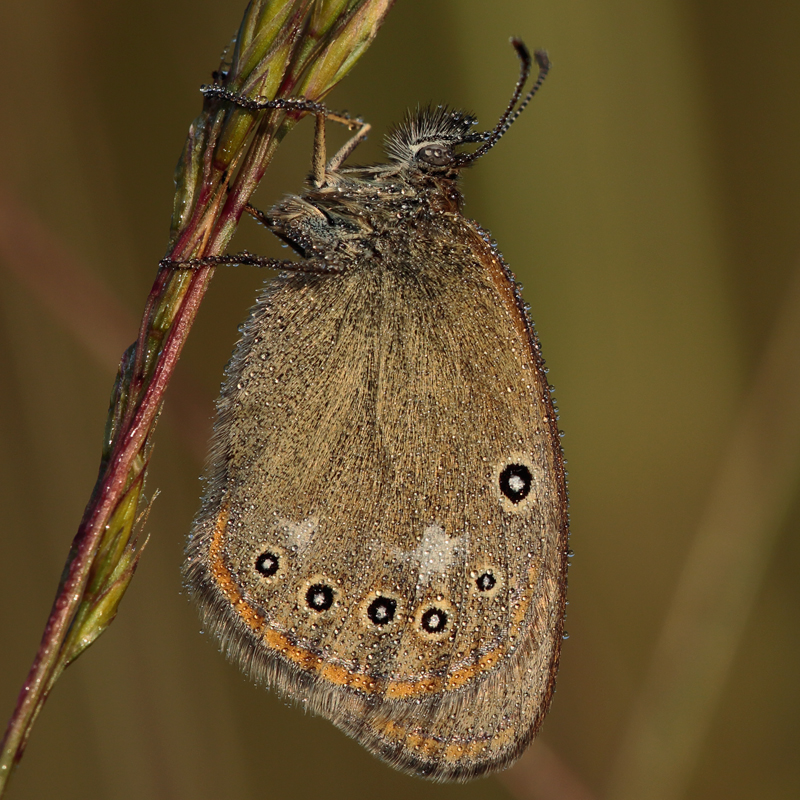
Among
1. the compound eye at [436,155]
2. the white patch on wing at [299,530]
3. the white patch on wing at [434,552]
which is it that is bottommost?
the white patch on wing at [299,530]

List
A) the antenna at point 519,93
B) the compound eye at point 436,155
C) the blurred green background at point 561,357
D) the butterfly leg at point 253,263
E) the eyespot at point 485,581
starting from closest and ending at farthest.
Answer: the butterfly leg at point 253,263 < the antenna at point 519,93 < the eyespot at point 485,581 < the compound eye at point 436,155 < the blurred green background at point 561,357

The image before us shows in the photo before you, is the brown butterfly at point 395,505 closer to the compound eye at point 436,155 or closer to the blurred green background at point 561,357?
the compound eye at point 436,155

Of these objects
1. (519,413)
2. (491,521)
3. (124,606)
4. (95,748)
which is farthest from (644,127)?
(95,748)

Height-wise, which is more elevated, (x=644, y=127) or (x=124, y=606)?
(x=644, y=127)

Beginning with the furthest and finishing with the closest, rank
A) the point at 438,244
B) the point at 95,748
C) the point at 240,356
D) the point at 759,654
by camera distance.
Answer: the point at 759,654
the point at 95,748
the point at 438,244
the point at 240,356

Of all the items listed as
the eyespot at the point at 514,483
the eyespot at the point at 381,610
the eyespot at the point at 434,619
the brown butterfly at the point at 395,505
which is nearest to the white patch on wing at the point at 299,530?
the brown butterfly at the point at 395,505

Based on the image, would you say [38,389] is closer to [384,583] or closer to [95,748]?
[95,748]

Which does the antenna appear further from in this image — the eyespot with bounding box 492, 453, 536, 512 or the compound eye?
the eyespot with bounding box 492, 453, 536, 512

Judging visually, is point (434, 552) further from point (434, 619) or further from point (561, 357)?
point (561, 357)
